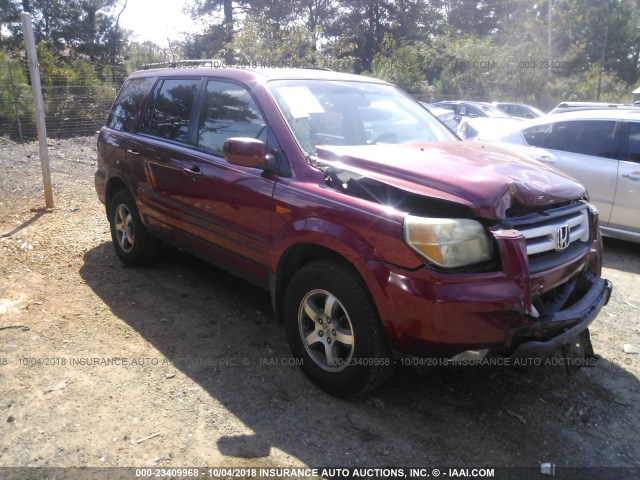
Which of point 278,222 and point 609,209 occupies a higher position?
point 278,222

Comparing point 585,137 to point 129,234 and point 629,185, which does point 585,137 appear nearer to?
point 629,185

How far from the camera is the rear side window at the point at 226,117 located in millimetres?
3697

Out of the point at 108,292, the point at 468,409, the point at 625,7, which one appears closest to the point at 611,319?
the point at 468,409

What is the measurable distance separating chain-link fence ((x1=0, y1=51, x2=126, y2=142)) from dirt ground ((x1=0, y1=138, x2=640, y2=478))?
12.5m

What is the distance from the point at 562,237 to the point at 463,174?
66 centimetres

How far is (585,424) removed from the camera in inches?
119

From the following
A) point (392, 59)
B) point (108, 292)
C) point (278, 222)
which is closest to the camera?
point (278, 222)

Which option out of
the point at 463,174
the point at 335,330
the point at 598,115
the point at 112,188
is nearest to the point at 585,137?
the point at 598,115

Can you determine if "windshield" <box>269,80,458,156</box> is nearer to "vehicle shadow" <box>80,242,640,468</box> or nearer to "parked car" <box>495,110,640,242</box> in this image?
"vehicle shadow" <box>80,242,640,468</box>

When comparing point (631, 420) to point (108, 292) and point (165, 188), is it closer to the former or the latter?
point (165, 188)

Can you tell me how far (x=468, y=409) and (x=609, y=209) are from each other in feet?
13.2

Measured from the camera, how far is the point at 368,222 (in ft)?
9.17

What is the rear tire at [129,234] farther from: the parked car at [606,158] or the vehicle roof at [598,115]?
the vehicle roof at [598,115]

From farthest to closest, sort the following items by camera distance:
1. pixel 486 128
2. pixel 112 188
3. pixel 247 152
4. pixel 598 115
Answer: pixel 486 128
pixel 598 115
pixel 112 188
pixel 247 152
